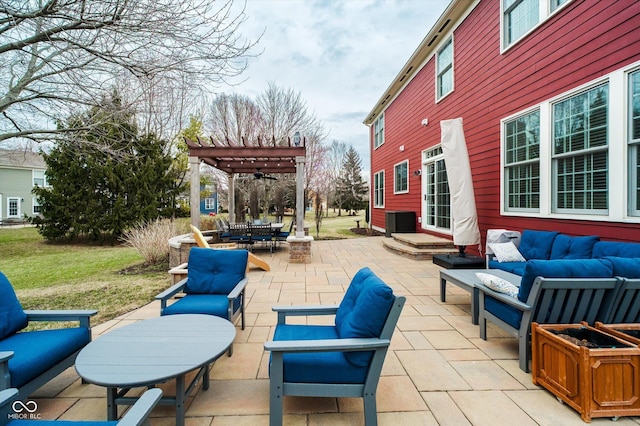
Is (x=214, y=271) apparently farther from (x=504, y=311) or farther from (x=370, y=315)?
(x=504, y=311)

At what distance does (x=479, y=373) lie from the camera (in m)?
2.51

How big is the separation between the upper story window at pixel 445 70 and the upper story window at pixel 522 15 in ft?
6.48

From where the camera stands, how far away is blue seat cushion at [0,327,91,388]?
6.25ft

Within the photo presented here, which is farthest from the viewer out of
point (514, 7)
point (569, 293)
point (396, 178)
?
point (396, 178)

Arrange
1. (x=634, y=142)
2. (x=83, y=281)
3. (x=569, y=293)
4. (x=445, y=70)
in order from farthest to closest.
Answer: (x=445, y=70) < (x=83, y=281) < (x=634, y=142) < (x=569, y=293)

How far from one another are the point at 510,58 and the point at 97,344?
7351 millimetres

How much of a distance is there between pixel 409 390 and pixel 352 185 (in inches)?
1260

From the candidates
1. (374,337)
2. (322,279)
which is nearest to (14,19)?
(374,337)

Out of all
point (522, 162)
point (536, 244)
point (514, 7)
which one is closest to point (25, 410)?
point (536, 244)

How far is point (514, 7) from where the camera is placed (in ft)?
18.8

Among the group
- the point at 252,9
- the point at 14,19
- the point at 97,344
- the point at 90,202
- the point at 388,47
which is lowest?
the point at 97,344

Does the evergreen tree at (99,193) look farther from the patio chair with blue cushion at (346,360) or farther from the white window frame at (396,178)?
the patio chair with blue cushion at (346,360)

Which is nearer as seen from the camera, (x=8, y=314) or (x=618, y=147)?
(x=8, y=314)

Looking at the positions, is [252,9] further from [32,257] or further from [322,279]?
[32,257]
